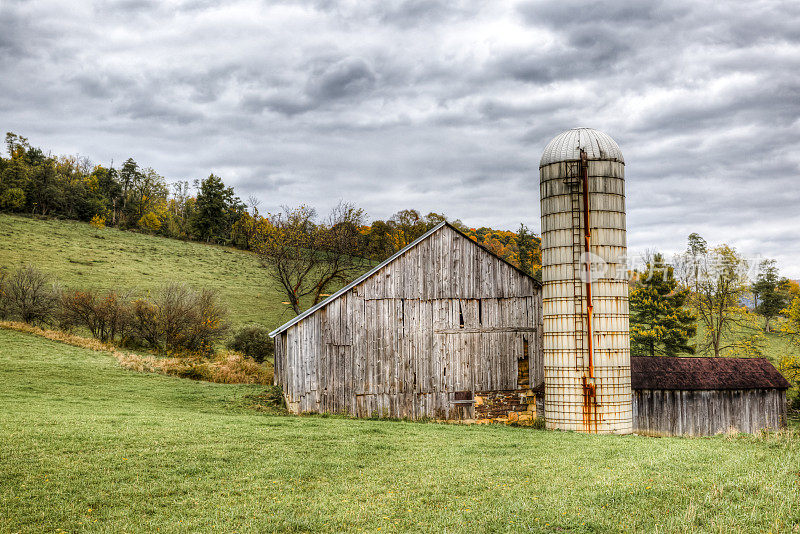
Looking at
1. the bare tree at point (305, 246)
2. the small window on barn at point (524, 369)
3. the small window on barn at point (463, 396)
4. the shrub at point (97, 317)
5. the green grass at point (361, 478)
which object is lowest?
the small window on barn at point (463, 396)

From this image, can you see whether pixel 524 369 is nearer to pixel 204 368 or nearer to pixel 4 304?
pixel 204 368

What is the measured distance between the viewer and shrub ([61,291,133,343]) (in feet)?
120

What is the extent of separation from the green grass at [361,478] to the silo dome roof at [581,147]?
9.30 metres

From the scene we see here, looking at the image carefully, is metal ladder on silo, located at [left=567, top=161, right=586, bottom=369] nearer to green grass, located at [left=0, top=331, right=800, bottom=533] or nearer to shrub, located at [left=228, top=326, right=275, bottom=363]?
green grass, located at [left=0, top=331, right=800, bottom=533]

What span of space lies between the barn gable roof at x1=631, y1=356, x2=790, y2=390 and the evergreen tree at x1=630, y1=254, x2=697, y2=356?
2055cm

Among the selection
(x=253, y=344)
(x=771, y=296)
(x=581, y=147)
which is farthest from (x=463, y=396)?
(x=771, y=296)

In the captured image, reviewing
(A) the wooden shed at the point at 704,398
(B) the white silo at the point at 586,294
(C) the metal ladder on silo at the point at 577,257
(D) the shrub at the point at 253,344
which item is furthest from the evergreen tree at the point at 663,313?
(D) the shrub at the point at 253,344

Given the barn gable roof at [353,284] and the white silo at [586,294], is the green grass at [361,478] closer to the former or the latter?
the white silo at [586,294]

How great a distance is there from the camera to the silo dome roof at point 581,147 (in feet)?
61.7

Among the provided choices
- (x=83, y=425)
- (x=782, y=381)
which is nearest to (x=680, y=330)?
(x=782, y=381)

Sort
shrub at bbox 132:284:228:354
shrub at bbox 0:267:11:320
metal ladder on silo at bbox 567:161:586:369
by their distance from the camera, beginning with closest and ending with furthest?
metal ladder on silo at bbox 567:161:586:369 → shrub at bbox 0:267:11:320 → shrub at bbox 132:284:228:354

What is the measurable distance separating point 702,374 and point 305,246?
28.9 meters

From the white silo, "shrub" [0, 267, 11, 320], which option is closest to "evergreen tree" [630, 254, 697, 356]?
the white silo

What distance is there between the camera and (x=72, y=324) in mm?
36594
